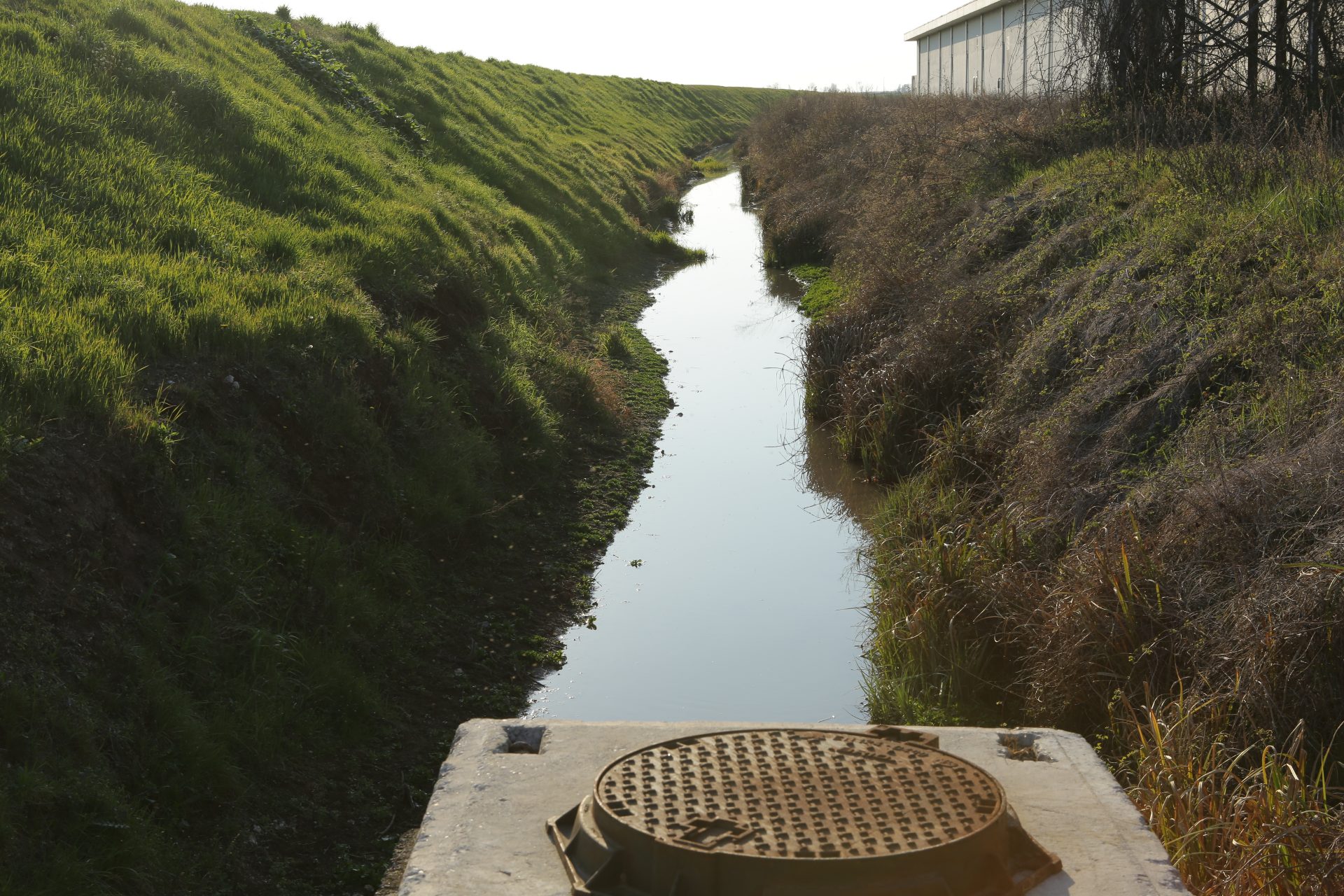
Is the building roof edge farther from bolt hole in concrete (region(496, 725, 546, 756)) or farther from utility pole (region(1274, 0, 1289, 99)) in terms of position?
bolt hole in concrete (region(496, 725, 546, 756))


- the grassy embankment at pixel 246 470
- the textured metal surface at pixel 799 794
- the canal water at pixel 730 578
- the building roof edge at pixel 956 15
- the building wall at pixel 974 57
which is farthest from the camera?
the building wall at pixel 974 57

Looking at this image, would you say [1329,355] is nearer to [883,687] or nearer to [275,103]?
[883,687]

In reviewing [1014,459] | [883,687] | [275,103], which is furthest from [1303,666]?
[275,103]

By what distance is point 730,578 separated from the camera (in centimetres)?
779

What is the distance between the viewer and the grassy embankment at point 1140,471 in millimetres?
4016

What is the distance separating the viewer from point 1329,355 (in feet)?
18.9

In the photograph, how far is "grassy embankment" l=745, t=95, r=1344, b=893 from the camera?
13.2ft

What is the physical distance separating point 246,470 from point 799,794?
4.02 meters

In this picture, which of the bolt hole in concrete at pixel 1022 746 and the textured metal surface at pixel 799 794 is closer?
the textured metal surface at pixel 799 794

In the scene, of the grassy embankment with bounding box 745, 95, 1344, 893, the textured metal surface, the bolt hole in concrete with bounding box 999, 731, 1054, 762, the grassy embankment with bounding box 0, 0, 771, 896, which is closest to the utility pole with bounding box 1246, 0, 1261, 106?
the grassy embankment with bounding box 745, 95, 1344, 893

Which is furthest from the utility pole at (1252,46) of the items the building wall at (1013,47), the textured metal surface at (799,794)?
the building wall at (1013,47)

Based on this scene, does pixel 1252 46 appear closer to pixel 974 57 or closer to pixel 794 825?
pixel 794 825

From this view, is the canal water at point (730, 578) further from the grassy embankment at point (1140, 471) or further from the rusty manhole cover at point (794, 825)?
the rusty manhole cover at point (794, 825)

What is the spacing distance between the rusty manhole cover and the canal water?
2.85 meters
